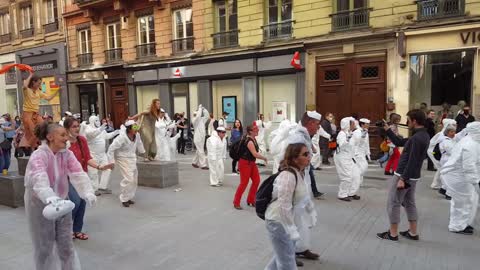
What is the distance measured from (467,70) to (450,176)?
322 inches

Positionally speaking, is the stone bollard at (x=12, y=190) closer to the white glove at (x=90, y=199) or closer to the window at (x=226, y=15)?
the white glove at (x=90, y=199)

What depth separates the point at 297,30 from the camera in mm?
14484

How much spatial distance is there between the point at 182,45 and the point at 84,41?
820 cm

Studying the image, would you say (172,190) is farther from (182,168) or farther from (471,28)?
(471,28)

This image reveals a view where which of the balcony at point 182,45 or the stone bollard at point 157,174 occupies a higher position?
the balcony at point 182,45

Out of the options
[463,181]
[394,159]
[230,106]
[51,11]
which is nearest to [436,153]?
[394,159]

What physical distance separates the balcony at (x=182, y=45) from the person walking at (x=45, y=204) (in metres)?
14.9

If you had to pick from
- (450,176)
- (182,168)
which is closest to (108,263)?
(450,176)

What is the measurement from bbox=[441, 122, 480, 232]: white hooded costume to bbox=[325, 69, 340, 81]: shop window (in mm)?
8788

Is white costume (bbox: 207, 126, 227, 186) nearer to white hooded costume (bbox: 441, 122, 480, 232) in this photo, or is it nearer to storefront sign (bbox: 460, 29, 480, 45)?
white hooded costume (bbox: 441, 122, 480, 232)

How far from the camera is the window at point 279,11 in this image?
1501cm

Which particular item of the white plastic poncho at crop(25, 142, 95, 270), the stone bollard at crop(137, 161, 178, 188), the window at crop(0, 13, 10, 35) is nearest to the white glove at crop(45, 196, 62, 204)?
the white plastic poncho at crop(25, 142, 95, 270)

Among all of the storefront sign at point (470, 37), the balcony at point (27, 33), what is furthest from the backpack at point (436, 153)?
the balcony at point (27, 33)

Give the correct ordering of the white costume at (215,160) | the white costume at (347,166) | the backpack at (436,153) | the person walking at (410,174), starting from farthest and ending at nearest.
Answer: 1. the white costume at (215,160)
2. the backpack at (436,153)
3. the white costume at (347,166)
4. the person walking at (410,174)
